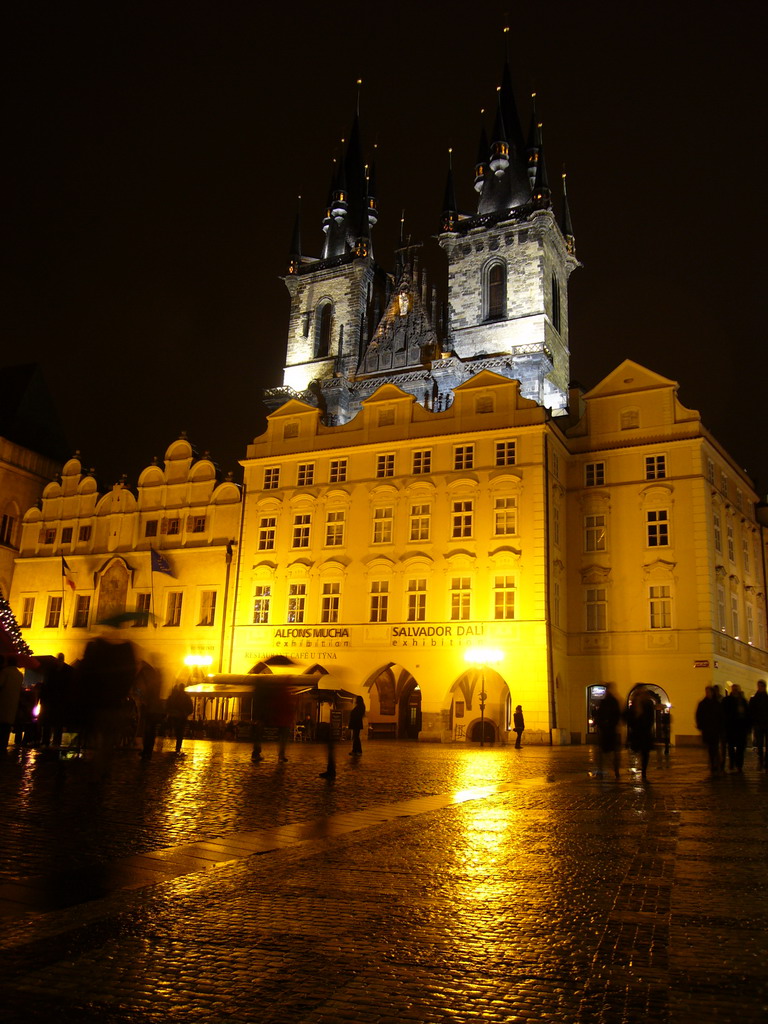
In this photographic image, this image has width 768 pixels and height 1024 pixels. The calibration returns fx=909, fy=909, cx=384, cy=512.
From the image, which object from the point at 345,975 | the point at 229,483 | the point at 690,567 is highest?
the point at 229,483

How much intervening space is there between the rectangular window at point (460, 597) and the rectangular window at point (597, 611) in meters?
5.36

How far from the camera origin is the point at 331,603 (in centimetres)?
4066

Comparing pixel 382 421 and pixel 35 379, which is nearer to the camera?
pixel 382 421

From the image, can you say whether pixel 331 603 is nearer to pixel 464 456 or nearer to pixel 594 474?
pixel 464 456

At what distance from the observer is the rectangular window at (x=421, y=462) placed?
1593 inches

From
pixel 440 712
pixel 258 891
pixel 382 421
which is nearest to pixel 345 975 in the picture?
pixel 258 891

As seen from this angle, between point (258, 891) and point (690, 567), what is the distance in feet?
109

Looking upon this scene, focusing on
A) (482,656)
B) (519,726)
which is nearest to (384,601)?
(482,656)

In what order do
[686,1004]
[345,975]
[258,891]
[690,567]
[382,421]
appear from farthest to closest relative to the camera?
1. [382,421]
2. [690,567]
3. [258,891]
4. [345,975]
5. [686,1004]

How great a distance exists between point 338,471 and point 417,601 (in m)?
7.58

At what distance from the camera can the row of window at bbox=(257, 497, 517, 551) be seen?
38.2 m

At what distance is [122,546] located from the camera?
46.8m

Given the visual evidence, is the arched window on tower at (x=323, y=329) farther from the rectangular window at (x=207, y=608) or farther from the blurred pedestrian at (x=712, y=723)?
the blurred pedestrian at (x=712, y=723)

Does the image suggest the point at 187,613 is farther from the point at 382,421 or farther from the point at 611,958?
the point at 611,958
